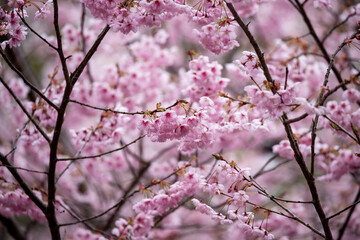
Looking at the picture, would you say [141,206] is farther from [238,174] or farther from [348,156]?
[348,156]

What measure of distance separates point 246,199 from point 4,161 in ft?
5.61

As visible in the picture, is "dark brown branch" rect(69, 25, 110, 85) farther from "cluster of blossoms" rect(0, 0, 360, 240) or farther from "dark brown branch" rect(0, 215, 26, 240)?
"dark brown branch" rect(0, 215, 26, 240)

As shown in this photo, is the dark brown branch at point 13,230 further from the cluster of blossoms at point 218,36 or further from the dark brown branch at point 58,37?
the cluster of blossoms at point 218,36

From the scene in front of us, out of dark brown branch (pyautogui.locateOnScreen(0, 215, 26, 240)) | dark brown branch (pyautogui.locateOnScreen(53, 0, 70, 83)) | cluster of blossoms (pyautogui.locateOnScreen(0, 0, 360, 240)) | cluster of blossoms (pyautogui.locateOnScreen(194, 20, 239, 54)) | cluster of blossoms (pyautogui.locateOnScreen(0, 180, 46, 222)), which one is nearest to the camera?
dark brown branch (pyautogui.locateOnScreen(53, 0, 70, 83))

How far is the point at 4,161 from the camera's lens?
8.19 ft

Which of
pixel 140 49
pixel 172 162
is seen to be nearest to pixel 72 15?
pixel 140 49

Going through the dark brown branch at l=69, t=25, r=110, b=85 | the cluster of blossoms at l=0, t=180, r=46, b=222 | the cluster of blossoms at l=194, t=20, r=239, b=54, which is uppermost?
the cluster of blossoms at l=194, t=20, r=239, b=54

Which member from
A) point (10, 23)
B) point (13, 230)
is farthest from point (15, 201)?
point (10, 23)

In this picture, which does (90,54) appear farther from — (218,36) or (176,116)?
(218,36)

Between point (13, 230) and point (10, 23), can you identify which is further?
point (13, 230)

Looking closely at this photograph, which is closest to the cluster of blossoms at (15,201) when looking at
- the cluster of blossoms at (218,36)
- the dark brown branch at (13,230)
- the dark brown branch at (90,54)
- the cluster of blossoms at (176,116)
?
the cluster of blossoms at (176,116)

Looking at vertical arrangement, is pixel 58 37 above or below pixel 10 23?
below

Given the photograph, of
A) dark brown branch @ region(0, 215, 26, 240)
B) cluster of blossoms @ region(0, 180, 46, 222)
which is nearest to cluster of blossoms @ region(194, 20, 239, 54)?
cluster of blossoms @ region(0, 180, 46, 222)

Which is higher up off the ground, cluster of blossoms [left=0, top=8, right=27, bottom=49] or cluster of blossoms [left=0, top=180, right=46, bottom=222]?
cluster of blossoms [left=0, top=8, right=27, bottom=49]
